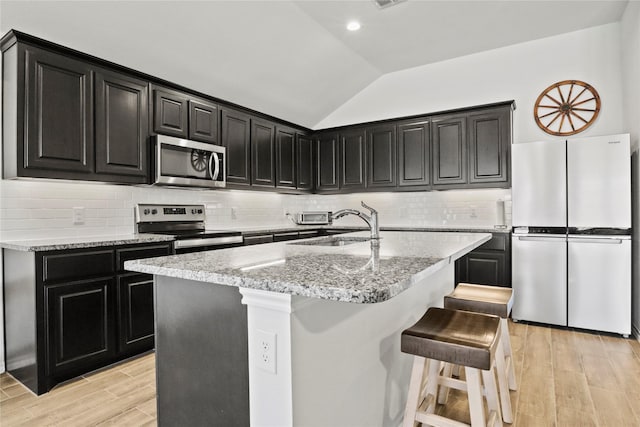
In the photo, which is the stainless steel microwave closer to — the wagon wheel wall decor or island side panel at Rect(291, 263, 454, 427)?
island side panel at Rect(291, 263, 454, 427)

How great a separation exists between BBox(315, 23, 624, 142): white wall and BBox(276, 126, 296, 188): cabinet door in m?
1.10

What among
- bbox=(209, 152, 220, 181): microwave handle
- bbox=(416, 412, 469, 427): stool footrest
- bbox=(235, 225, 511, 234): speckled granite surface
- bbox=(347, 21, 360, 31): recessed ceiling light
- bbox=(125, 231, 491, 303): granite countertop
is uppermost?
bbox=(347, 21, 360, 31): recessed ceiling light

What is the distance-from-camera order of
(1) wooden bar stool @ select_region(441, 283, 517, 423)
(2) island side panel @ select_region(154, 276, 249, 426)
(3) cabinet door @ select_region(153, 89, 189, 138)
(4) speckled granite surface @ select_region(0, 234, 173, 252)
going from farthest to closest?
(3) cabinet door @ select_region(153, 89, 189, 138)
(4) speckled granite surface @ select_region(0, 234, 173, 252)
(1) wooden bar stool @ select_region(441, 283, 517, 423)
(2) island side panel @ select_region(154, 276, 249, 426)

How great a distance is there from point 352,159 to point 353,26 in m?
1.75

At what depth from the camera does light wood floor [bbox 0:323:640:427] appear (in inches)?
76.8

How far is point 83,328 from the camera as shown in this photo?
2.43 meters

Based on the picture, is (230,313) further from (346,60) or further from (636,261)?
(346,60)

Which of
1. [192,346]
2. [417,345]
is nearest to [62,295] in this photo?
[192,346]

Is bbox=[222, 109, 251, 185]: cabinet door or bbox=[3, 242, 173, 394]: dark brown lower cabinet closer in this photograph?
bbox=[3, 242, 173, 394]: dark brown lower cabinet

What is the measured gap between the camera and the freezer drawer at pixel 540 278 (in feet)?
11.1

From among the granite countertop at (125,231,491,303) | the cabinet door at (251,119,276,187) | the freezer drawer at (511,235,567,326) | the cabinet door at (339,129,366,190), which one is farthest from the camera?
the cabinet door at (339,129,366,190)

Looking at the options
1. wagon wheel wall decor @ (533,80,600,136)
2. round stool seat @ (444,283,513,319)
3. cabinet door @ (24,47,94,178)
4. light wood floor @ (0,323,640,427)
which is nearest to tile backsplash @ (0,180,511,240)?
cabinet door @ (24,47,94,178)

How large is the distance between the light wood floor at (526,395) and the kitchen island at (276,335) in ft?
2.69

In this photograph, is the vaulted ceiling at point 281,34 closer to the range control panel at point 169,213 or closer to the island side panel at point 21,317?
the range control panel at point 169,213
